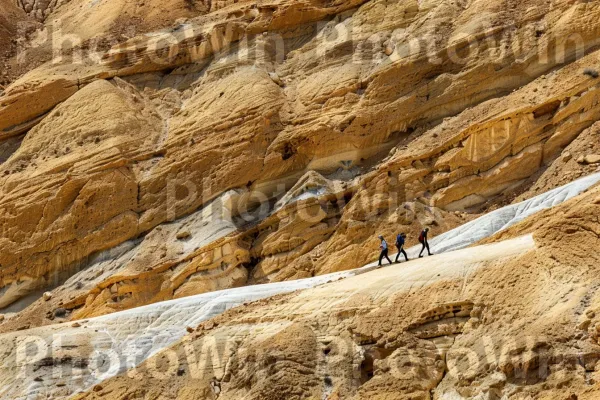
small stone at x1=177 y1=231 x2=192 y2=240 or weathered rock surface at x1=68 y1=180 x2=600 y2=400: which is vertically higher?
weathered rock surface at x1=68 y1=180 x2=600 y2=400

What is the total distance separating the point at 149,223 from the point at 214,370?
10.7 m

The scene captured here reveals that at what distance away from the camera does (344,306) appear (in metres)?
17.8

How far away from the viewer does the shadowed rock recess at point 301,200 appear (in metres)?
16.0

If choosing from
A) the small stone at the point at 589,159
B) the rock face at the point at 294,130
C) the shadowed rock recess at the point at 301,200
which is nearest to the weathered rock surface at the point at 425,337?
the shadowed rock recess at the point at 301,200

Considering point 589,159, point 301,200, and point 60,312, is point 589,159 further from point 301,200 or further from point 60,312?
point 60,312

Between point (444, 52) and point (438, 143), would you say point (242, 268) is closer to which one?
point (438, 143)

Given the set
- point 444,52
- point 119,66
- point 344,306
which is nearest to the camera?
point 344,306

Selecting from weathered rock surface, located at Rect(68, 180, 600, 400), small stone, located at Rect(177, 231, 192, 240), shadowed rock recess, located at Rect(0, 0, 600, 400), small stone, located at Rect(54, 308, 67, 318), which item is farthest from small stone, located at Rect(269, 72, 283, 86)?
weathered rock surface, located at Rect(68, 180, 600, 400)

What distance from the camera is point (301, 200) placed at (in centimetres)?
2658

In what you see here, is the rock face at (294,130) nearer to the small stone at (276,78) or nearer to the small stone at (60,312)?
the small stone at (276,78)

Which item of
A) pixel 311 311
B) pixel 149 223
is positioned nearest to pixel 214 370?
pixel 311 311

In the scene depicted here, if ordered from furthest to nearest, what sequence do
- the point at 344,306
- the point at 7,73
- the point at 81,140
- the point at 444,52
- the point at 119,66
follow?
1. the point at 7,73
2. the point at 119,66
3. the point at 81,140
4. the point at 444,52
5. the point at 344,306

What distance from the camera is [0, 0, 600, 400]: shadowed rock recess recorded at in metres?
16.0

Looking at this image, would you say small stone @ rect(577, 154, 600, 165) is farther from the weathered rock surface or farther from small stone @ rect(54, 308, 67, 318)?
small stone @ rect(54, 308, 67, 318)
